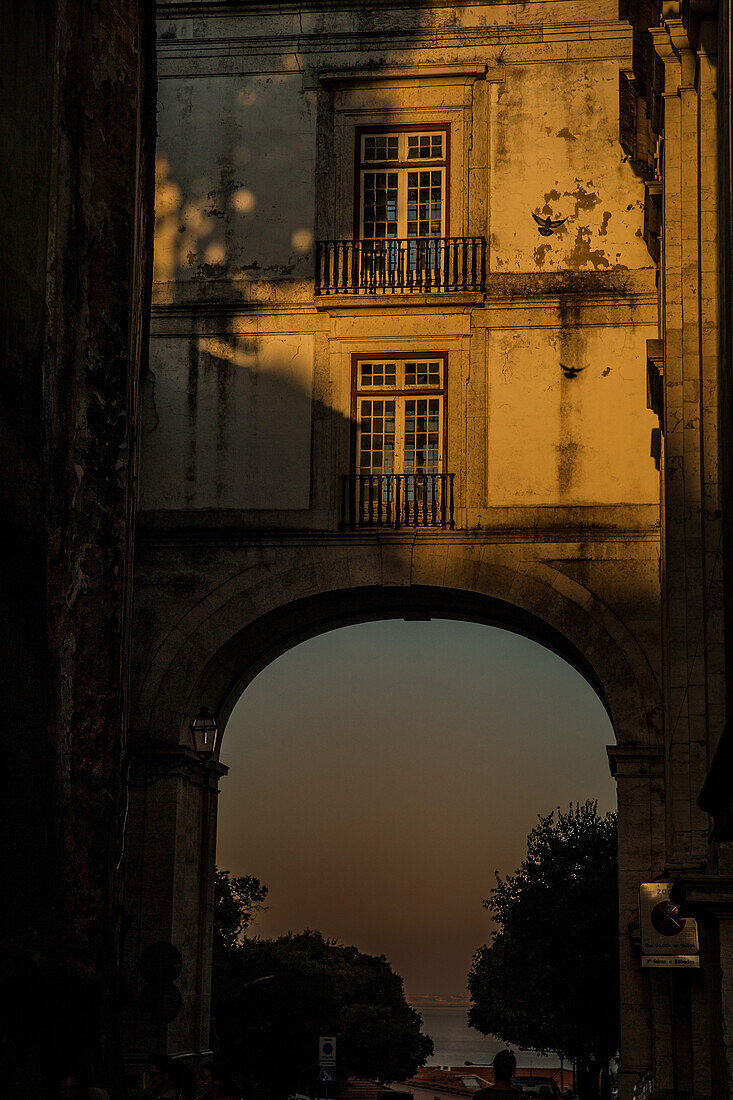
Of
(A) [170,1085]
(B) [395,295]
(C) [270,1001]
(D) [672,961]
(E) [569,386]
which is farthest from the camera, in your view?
(C) [270,1001]

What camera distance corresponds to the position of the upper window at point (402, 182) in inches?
1014

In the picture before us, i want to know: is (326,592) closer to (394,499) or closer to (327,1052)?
(394,499)

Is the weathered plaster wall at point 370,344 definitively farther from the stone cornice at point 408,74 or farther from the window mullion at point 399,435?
the window mullion at point 399,435

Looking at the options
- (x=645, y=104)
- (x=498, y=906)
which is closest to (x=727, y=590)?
(x=645, y=104)

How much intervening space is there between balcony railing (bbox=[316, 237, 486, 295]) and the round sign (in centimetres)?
1085

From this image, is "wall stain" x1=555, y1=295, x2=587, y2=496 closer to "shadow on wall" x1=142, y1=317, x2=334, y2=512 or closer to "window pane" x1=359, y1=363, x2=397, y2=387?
"window pane" x1=359, y1=363, x2=397, y2=387

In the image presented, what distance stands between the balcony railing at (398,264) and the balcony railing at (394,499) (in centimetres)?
297

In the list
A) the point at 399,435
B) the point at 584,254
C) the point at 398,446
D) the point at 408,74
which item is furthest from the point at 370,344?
the point at 408,74

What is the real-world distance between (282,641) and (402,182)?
7.70 m

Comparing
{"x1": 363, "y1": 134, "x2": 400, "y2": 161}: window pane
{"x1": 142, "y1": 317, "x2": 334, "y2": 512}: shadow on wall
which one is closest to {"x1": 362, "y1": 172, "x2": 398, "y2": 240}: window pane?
{"x1": 363, "y1": 134, "x2": 400, "y2": 161}: window pane

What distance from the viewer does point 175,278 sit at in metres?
25.9

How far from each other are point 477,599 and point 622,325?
15.7ft

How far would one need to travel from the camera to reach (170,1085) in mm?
12375

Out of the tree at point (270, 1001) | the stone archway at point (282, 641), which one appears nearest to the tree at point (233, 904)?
the tree at point (270, 1001)
